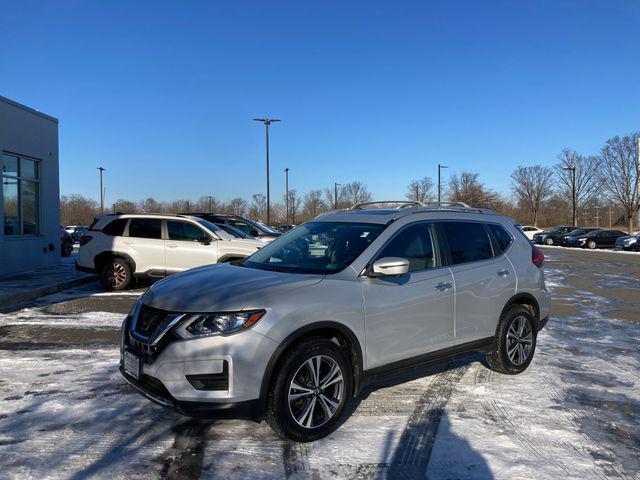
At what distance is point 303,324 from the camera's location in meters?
3.69

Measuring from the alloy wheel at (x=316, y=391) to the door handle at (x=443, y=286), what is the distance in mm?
1280

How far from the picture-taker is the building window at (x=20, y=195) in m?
13.5

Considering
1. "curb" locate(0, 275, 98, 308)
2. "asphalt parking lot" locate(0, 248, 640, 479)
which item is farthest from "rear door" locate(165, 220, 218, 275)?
"asphalt parking lot" locate(0, 248, 640, 479)

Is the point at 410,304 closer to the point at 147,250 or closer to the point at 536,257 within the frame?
the point at 536,257

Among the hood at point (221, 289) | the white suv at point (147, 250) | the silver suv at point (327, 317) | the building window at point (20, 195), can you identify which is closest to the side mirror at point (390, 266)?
the silver suv at point (327, 317)

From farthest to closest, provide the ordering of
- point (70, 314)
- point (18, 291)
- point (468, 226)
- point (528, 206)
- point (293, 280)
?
point (528, 206) < point (18, 291) < point (70, 314) < point (468, 226) < point (293, 280)

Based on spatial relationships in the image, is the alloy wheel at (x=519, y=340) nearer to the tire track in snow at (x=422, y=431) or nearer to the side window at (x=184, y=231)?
the tire track in snow at (x=422, y=431)

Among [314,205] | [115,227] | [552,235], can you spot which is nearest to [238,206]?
[314,205]

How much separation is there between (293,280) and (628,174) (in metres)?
58.3

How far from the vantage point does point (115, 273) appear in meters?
11.3

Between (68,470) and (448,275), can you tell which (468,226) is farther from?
(68,470)

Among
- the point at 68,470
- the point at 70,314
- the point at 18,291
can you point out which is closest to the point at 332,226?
the point at 68,470

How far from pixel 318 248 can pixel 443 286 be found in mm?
1192

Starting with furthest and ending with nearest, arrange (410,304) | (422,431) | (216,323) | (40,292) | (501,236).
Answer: (40,292)
(501,236)
(410,304)
(422,431)
(216,323)
